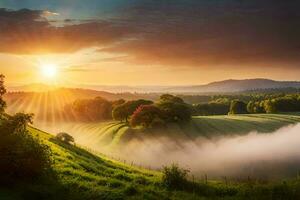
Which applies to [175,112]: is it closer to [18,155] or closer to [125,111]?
[125,111]

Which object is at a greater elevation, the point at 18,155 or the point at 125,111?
the point at 18,155

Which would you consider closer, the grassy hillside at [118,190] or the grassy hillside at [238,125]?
the grassy hillside at [118,190]

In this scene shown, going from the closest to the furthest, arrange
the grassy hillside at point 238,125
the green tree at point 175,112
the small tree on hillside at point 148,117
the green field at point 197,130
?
1. the green field at point 197,130
2. the small tree on hillside at point 148,117
3. the grassy hillside at point 238,125
4. the green tree at point 175,112

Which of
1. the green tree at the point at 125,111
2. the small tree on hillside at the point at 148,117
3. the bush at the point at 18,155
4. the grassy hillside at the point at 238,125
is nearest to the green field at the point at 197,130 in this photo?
the grassy hillside at the point at 238,125

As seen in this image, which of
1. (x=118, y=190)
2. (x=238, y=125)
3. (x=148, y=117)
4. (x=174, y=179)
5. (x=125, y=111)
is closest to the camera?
(x=118, y=190)

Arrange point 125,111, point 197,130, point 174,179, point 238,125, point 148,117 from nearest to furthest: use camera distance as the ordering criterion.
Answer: point 174,179, point 197,130, point 148,117, point 238,125, point 125,111

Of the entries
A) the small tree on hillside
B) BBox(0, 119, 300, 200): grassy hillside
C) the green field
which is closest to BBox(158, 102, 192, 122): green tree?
the small tree on hillside

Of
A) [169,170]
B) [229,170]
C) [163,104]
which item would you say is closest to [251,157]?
[229,170]

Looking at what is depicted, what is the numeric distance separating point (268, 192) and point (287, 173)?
128ft

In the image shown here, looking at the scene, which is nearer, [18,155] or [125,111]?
[18,155]

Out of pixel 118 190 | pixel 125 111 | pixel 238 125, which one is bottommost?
pixel 238 125

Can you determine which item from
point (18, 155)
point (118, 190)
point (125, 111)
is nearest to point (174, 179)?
point (118, 190)

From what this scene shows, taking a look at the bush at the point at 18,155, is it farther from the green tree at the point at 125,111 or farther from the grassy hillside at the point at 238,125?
the green tree at the point at 125,111

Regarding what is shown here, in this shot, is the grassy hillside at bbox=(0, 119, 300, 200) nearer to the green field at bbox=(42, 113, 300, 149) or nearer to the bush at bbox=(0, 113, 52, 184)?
the bush at bbox=(0, 113, 52, 184)
